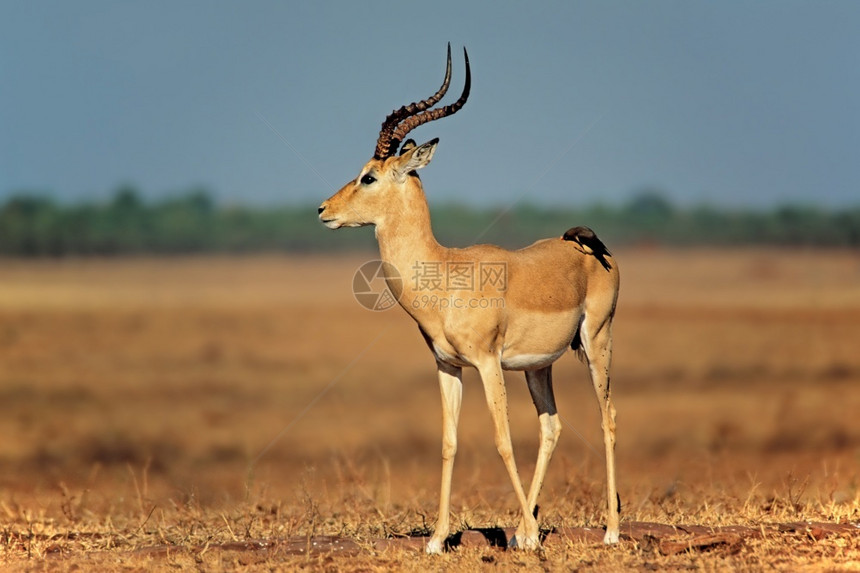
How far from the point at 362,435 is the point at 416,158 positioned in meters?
16.5

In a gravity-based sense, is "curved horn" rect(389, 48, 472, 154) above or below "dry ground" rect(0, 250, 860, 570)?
A: above

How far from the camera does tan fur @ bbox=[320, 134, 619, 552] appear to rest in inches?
364

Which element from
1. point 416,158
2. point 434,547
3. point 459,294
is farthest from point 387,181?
point 434,547

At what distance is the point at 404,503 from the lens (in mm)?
12320

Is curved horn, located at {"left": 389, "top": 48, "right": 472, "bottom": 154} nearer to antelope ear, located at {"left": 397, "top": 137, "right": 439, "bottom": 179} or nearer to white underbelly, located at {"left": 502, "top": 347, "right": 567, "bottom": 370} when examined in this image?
antelope ear, located at {"left": 397, "top": 137, "right": 439, "bottom": 179}

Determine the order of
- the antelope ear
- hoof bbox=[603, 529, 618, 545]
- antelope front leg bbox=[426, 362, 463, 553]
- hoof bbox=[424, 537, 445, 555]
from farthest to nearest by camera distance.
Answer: the antelope ear, hoof bbox=[603, 529, 618, 545], antelope front leg bbox=[426, 362, 463, 553], hoof bbox=[424, 537, 445, 555]

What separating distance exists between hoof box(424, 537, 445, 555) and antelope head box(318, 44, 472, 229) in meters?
2.82

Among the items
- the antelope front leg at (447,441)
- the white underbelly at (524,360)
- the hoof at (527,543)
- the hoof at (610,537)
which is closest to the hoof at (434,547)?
the antelope front leg at (447,441)

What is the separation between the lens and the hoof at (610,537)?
9.37 m

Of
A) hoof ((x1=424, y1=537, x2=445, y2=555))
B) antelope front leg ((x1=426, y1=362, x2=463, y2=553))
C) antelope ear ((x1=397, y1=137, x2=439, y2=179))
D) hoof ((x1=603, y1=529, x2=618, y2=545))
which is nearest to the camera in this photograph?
hoof ((x1=424, y1=537, x2=445, y2=555))

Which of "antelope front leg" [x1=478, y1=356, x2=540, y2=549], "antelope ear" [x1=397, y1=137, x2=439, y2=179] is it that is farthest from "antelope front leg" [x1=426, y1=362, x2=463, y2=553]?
"antelope ear" [x1=397, y1=137, x2=439, y2=179]

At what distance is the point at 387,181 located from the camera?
969 cm

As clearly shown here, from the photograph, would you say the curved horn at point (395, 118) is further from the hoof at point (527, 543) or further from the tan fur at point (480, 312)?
the hoof at point (527, 543)

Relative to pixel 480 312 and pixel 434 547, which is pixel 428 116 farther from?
pixel 434 547
